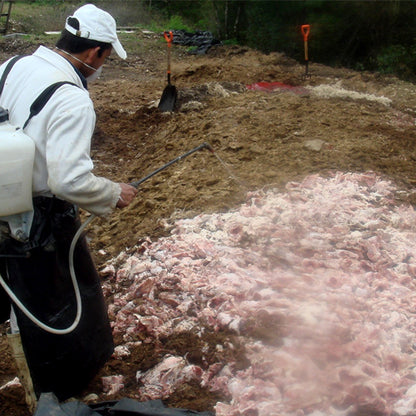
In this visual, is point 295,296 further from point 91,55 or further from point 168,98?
point 168,98

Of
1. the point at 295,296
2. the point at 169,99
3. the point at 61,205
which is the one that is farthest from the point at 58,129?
the point at 169,99

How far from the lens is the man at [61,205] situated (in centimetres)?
227

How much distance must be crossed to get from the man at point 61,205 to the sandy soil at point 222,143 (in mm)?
451

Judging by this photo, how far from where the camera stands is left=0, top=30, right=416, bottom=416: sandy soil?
4.69 m

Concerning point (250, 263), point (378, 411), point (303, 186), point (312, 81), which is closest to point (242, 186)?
point (303, 186)

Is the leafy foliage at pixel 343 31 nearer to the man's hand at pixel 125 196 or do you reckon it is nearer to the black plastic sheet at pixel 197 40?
the black plastic sheet at pixel 197 40

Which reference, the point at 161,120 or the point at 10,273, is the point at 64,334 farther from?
the point at 161,120

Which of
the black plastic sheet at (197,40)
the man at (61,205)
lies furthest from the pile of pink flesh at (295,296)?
the black plastic sheet at (197,40)

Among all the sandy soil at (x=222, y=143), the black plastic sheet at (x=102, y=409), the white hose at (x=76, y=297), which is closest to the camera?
the black plastic sheet at (x=102, y=409)

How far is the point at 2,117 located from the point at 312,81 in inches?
A: 317

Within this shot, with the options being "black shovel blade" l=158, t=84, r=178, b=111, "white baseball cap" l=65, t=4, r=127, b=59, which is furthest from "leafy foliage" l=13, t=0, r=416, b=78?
"white baseball cap" l=65, t=4, r=127, b=59

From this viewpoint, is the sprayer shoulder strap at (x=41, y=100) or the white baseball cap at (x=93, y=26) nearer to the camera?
the sprayer shoulder strap at (x=41, y=100)

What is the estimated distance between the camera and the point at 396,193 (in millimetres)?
4930

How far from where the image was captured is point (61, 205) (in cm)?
260
